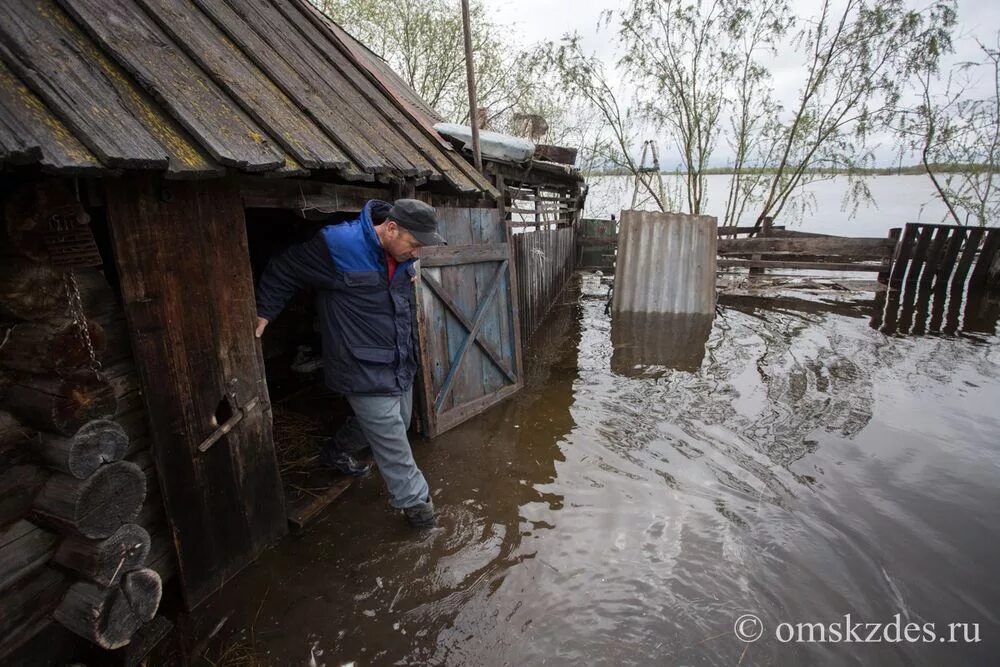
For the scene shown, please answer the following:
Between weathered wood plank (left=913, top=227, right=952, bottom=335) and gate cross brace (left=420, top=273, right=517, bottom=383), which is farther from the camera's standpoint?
weathered wood plank (left=913, top=227, right=952, bottom=335)

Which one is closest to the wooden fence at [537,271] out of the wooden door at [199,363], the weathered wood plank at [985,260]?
the wooden door at [199,363]

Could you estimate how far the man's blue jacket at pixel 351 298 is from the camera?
3055mm

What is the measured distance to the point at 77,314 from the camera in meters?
1.99

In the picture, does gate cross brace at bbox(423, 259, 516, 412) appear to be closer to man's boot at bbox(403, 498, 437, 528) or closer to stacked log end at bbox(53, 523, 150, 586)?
man's boot at bbox(403, 498, 437, 528)

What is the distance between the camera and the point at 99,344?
80.3 inches

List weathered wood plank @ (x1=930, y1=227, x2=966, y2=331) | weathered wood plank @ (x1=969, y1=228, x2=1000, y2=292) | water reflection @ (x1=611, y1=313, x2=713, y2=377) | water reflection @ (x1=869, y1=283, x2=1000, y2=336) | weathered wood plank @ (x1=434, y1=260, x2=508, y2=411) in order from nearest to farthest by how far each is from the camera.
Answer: weathered wood plank @ (x1=434, y1=260, x2=508, y2=411) → water reflection @ (x1=611, y1=313, x2=713, y2=377) → water reflection @ (x1=869, y1=283, x2=1000, y2=336) → weathered wood plank @ (x1=969, y1=228, x2=1000, y2=292) → weathered wood plank @ (x1=930, y1=227, x2=966, y2=331)

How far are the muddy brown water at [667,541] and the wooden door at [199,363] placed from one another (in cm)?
46

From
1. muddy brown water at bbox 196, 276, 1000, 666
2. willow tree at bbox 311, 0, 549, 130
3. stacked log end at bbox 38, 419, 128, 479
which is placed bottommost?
muddy brown water at bbox 196, 276, 1000, 666

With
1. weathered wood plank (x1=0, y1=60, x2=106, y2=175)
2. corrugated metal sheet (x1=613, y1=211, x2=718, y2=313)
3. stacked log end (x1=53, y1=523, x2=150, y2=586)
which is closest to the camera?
weathered wood plank (x1=0, y1=60, x2=106, y2=175)

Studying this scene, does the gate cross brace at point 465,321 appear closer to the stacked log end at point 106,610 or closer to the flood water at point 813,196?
the stacked log end at point 106,610

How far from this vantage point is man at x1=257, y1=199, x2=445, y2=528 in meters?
3.04

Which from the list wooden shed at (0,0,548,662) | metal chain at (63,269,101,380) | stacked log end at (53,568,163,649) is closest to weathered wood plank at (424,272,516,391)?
wooden shed at (0,0,548,662)

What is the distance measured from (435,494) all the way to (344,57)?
4715mm

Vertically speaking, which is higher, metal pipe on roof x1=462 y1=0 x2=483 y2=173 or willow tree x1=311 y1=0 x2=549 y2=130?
willow tree x1=311 y1=0 x2=549 y2=130
